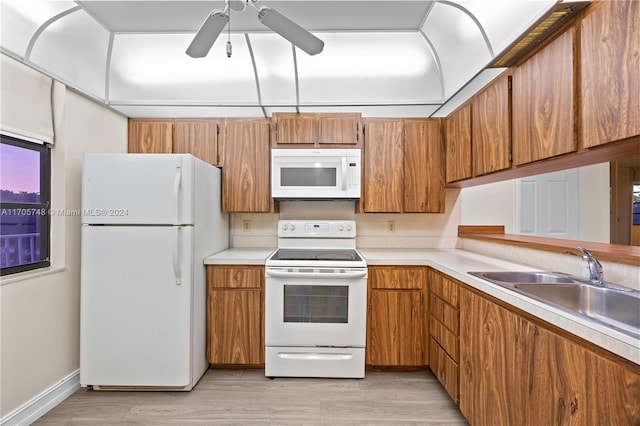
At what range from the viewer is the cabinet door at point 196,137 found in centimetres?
274

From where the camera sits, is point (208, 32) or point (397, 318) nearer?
point (208, 32)

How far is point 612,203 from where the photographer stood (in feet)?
8.36

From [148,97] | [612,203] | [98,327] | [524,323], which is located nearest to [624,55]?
[524,323]

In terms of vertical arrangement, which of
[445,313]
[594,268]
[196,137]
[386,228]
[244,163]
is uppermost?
[196,137]

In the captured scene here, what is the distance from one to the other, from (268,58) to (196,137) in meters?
0.99

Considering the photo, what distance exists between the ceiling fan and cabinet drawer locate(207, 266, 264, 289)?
1.53m

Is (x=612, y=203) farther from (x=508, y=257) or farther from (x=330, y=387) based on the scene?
(x=330, y=387)

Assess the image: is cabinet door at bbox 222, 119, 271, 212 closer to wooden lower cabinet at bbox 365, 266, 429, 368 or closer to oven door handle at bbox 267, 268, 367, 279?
oven door handle at bbox 267, 268, 367, 279

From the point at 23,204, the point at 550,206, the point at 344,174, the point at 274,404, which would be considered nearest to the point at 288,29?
the point at 344,174

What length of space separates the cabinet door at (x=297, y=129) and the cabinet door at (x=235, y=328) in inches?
54.7

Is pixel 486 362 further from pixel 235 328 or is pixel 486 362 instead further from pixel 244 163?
pixel 244 163

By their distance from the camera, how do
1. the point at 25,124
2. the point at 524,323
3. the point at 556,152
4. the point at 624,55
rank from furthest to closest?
the point at 25,124 → the point at 556,152 → the point at 524,323 → the point at 624,55

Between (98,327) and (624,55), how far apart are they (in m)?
3.21

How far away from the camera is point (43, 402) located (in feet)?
6.10
